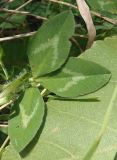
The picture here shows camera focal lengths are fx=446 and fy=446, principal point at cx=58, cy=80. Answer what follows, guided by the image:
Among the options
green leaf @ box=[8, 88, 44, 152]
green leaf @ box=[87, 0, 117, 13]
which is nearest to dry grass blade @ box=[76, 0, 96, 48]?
green leaf @ box=[87, 0, 117, 13]

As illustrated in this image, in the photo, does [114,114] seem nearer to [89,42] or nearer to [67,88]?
[67,88]

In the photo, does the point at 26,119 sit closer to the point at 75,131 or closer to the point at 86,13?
the point at 75,131

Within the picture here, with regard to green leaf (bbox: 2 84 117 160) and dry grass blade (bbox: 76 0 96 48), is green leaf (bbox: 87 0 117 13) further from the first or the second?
green leaf (bbox: 2 84 117 160)

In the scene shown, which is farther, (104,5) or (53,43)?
(104,5)

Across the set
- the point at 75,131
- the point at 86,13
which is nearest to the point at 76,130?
the point at 75,131

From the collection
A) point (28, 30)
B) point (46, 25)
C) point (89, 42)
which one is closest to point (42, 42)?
point (46, 25)
